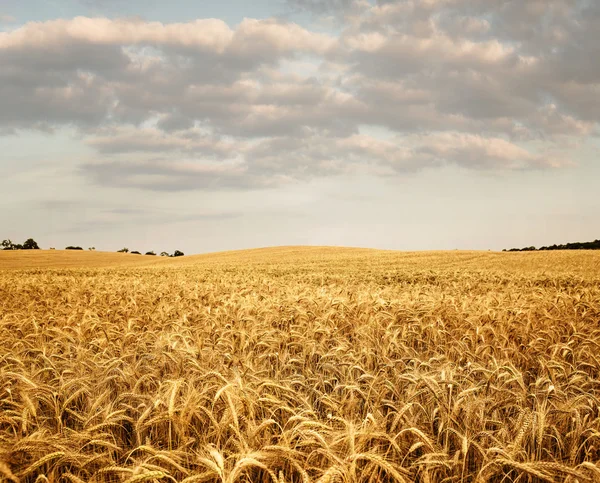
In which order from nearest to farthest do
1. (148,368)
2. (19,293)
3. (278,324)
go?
(148,368)
(278,324)
(19,293)

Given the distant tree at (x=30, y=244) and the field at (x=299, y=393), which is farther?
the distant tree at (x=30, y=244)

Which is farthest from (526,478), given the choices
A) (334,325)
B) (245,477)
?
(334,325)

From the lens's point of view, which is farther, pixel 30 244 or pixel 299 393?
pixel 30 244

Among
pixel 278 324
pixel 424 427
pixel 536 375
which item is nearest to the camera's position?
pixel 424 427

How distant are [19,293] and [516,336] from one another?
10.7 meters

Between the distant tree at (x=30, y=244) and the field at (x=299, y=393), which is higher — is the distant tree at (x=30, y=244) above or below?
above

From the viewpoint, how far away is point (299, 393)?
9.14ft

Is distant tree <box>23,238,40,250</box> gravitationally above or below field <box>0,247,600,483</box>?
above

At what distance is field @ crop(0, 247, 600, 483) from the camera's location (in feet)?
6.37

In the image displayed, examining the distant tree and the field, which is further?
the distant tree

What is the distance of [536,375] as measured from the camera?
4156 mm

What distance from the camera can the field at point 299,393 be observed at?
1940mm

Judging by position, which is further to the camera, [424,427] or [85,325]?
[85,325]

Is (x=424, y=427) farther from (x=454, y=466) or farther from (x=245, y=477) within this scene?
(x=245, y=477)
